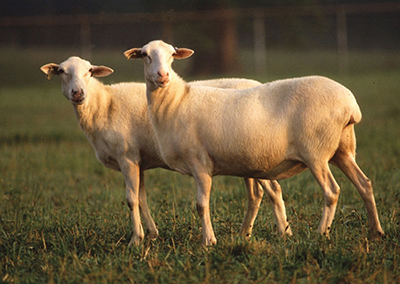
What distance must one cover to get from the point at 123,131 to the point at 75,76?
0.71m

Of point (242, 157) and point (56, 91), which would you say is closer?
point (242, 157)

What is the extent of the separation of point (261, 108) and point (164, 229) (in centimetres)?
167

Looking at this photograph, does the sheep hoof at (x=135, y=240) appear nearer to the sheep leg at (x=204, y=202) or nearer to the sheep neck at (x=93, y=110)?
the sheep leg at (x=204, y=202)

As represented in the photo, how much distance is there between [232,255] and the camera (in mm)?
4996

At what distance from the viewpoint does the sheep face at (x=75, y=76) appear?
623 cm

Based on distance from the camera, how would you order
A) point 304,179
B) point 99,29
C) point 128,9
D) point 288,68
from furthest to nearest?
point 99,29, point 128,9, point 288,68, point 304,179

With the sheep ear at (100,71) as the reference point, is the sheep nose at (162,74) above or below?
above

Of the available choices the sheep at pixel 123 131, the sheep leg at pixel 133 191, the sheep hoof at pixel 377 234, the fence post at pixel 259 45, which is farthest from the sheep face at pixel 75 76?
the fence post at pixel 259 45

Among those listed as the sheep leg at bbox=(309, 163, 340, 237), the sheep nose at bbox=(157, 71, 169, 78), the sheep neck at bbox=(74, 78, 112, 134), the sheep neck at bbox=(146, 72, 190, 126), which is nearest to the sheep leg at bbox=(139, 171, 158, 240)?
the sheep neck at bbox=(74, 78, 112, 134)

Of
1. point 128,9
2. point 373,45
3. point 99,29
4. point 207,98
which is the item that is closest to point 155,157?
point 207,98

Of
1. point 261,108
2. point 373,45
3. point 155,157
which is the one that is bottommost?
point 373,45

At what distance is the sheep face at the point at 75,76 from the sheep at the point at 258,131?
0.74 meters

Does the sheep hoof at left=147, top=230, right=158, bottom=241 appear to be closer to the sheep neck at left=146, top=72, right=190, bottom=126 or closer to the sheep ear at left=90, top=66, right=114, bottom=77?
the sheep neck at left=146, top=72, right=190, bottom=126

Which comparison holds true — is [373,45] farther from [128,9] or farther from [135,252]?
[135,252]
